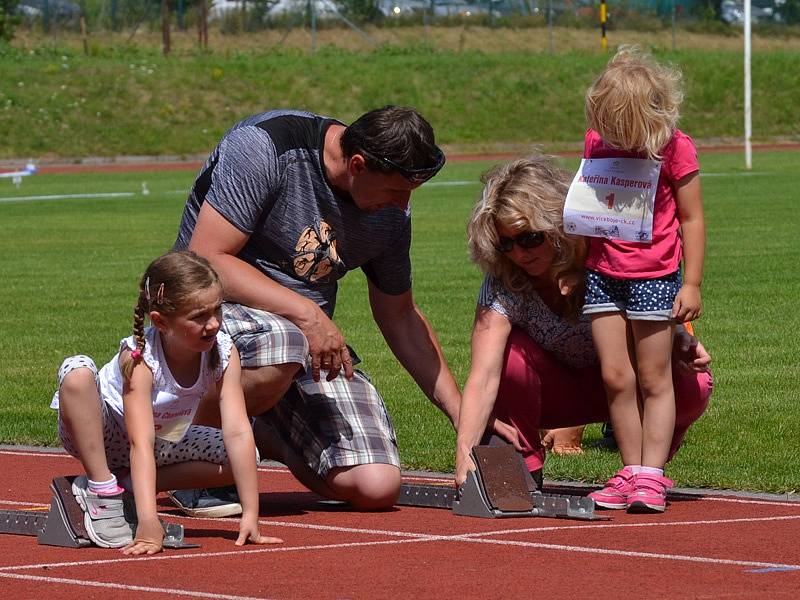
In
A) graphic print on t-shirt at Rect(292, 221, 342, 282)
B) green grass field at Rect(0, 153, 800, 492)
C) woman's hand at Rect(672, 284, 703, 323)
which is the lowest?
green grass field at Rect(0, 153, 800, 492)

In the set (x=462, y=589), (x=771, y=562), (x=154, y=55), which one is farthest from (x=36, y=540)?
(x=154, y=55)

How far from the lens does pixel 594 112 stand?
6.03 m

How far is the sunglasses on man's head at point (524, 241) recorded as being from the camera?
20.2 feet

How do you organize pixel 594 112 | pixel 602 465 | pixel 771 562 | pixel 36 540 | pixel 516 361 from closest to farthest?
pixel 771 562 < pixel 36 540 < pixel 594 112 < pixel 516 361 < pixel 602 465

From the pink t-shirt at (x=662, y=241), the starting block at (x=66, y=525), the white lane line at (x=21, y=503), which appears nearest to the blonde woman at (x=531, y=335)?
the pink t-shirt at (x=662, y=241)

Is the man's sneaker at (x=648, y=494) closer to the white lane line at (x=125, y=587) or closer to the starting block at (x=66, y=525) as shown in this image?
the starting block at (x=66, y=525)

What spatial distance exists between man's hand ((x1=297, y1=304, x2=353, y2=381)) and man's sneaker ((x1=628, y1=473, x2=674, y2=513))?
116 centimetres

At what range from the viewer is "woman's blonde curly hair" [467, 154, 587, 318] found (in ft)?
20.1

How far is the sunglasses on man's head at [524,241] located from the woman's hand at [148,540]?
179 centimetres

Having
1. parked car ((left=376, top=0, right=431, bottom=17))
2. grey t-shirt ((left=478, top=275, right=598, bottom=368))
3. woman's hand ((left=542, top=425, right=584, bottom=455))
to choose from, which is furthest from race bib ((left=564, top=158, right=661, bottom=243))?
parked car ((left=376, top=0, right=431, bottom=17))

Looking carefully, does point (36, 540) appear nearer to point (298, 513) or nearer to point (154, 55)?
point (298, 513)

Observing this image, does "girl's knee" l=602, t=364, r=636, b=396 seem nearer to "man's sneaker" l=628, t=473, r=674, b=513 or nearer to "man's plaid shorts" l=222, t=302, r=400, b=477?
"man's sneaker" l=628, t=473, r=674, b=513

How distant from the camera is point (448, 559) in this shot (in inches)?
201

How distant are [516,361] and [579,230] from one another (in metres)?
0.65
